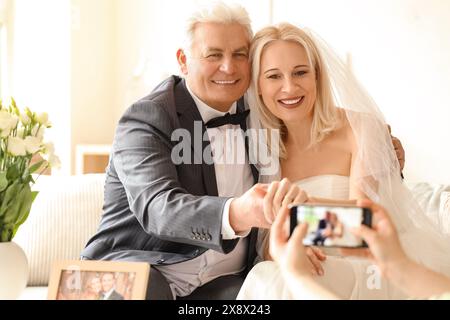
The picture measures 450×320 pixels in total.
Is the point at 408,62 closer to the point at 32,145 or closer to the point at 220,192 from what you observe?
the point at 220,192

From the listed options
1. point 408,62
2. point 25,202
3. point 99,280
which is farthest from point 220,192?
point 408,62

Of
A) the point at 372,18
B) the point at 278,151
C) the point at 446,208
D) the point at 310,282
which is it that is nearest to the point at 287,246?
the point at 310,282

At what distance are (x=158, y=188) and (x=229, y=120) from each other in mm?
529

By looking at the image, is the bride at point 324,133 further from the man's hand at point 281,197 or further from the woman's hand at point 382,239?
the woman's hand at point 382,239

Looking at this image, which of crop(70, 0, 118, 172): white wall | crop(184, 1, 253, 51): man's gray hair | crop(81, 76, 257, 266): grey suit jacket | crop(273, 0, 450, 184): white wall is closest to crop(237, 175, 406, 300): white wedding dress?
crop(81, 76, 257, 266): grey suit jacket

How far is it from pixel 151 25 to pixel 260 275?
4.17 m

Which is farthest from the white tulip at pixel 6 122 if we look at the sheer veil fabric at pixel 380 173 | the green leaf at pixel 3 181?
the sheer veil fabric at pixel 380 173

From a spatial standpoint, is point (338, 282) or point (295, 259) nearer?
point (295, 259)

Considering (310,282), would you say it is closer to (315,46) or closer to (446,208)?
(315,46)

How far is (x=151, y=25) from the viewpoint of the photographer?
547cm

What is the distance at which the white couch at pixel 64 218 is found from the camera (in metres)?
2.52

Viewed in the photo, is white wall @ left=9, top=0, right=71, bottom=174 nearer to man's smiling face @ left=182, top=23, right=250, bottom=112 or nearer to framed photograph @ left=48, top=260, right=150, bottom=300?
man's smiling face @ left=182, top=23, right=250, bottom=112

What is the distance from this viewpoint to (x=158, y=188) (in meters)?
1.77

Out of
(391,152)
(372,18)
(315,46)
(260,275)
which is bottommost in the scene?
(260,275)
